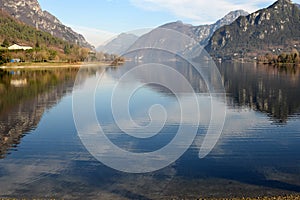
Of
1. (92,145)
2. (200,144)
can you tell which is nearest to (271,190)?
(200,144)

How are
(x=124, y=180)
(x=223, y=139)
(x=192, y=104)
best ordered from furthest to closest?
1. (x=192, y=104)
2. (x=223, y=139)
3. (x=124, y=180)

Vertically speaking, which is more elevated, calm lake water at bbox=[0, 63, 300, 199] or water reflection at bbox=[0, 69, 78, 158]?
water reflection at bbox=[0, 69, 78, 158]

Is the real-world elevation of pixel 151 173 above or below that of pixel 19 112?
below

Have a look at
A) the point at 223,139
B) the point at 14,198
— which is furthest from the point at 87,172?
the point at 223,139

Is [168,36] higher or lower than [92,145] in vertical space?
higher

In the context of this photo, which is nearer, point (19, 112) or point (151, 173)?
point (151, 173)

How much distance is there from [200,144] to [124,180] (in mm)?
10170

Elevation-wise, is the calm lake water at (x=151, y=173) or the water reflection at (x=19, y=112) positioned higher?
the water reflection at (x=19, y=112)

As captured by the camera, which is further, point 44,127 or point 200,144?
point 44,127

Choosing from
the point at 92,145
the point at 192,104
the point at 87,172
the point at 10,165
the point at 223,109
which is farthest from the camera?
the point at 192,104

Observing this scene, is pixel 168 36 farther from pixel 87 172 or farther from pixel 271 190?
pixel 271 190

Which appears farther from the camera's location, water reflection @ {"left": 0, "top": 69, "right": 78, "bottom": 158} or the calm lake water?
water reflection @ {"left": 0, "top": 69, "right": 78, "bottom": 158}

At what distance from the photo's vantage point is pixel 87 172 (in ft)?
69.5

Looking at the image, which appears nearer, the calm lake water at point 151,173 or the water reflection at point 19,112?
the calm lake water at point 151,173
